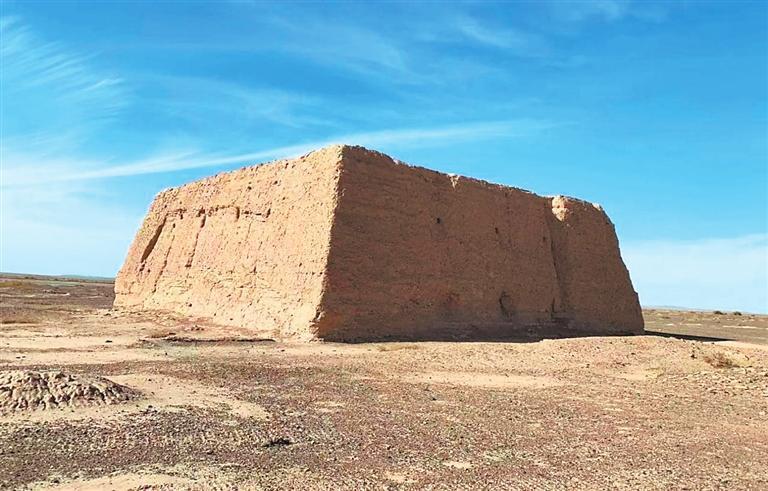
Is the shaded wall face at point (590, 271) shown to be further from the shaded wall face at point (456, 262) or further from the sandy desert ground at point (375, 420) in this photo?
the sandy desert ground at point (375, 420)

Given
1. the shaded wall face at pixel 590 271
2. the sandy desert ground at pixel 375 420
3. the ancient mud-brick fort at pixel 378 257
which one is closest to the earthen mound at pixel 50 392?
the sandy desert ground at pixel 375 420

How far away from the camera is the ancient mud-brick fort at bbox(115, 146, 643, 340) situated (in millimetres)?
16922

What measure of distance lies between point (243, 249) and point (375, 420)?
1368 cm

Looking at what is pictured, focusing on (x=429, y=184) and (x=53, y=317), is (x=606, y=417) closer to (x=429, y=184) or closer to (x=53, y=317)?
(x=429, y=184)

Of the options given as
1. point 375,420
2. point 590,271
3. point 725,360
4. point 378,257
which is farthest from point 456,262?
point 375,420

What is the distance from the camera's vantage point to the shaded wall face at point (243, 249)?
677 inches

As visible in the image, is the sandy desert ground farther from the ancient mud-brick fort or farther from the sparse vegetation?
the ancient mud-brick fort

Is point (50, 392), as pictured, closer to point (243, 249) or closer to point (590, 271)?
point (243, 249)

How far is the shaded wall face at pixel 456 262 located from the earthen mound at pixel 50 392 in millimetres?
8336

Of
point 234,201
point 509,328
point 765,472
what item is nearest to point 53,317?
point 234,201

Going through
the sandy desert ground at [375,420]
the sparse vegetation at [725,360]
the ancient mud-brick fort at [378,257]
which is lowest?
the sandy desert ground at [375,420]

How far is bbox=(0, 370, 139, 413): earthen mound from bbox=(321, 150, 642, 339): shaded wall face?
8.34m

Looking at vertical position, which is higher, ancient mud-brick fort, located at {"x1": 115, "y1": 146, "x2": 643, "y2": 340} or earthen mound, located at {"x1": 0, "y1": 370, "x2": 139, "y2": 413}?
ancient mud-brick fort, located at {"x1": 115, "y1": 146, "x2": 643, "y2": 340}

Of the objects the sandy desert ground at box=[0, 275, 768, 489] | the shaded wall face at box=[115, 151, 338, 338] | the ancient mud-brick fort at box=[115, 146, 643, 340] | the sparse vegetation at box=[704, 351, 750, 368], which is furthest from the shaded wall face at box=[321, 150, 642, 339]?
the sparse vegetation at box=[704, 351, 750, 368]
